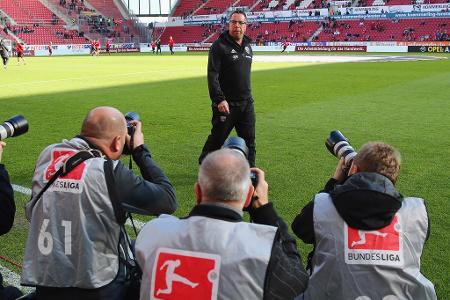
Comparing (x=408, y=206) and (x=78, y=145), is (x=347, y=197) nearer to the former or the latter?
(x=408, y=206)

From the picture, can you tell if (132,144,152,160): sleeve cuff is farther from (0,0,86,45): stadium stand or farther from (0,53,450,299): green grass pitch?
(0,0,86,45): stadium stand

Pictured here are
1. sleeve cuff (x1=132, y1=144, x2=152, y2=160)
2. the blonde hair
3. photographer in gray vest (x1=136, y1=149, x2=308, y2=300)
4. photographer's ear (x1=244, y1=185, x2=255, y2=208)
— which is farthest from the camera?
sleeve cuff (x1=132, y1=144, x2=152, y2=160)

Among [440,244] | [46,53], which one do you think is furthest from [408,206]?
[46,53]

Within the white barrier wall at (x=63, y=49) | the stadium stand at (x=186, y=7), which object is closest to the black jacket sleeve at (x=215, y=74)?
the white barrier wall at (x=63, y=49)

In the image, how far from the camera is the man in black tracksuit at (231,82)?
6340mm

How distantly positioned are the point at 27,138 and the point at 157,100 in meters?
5.48

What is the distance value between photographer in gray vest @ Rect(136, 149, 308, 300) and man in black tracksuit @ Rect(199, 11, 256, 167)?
160 inches

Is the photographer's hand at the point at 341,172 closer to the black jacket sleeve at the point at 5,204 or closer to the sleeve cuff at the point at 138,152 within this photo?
the sleeve cuff at the point at 138,152

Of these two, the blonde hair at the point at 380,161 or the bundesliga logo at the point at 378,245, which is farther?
the blonde hair at the point at 380,161

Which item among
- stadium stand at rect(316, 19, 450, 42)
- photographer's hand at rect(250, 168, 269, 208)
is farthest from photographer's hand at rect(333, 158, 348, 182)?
stadium stand at rect(316, 19, 450, 42)

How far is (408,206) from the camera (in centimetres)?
265

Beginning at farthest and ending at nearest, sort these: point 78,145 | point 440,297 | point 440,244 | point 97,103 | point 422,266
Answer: point 97,103 < point 440,244 < point 422,266 < point 440,297 < point 78,145

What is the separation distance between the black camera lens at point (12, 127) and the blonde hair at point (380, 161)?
220 centimetres

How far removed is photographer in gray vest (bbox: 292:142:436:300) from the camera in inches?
100
